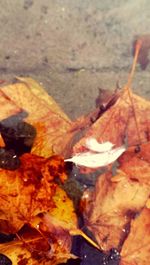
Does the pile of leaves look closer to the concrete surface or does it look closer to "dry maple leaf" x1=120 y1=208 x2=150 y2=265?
"dry maple leaf" x1=120 y1=208 x2=150 y2=265

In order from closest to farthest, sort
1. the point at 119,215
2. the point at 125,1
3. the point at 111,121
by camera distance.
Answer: the point at 119,215, the point at 111,121, the point at 125,1

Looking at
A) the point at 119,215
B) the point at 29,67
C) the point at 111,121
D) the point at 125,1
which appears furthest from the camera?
the point at 125,1

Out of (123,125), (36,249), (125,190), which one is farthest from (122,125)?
(36,249)

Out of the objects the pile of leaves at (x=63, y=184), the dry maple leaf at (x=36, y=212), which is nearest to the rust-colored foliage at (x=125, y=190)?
the pile of leaves at (x=63, y=184)

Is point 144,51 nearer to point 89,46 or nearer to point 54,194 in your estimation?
point 89,46

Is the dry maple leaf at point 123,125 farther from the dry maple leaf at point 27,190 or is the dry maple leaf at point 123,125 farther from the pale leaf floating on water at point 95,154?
the dry maple leaf at point 27,190

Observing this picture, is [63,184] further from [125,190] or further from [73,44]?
[73,44]

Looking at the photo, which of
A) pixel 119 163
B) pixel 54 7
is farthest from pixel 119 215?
pixel 54 7

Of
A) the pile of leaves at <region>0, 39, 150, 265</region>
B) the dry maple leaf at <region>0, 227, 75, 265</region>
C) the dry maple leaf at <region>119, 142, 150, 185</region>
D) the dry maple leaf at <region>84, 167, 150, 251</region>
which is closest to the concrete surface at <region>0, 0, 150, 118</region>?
the pile of leaves at <region>0, 39, 150, 265</region>
